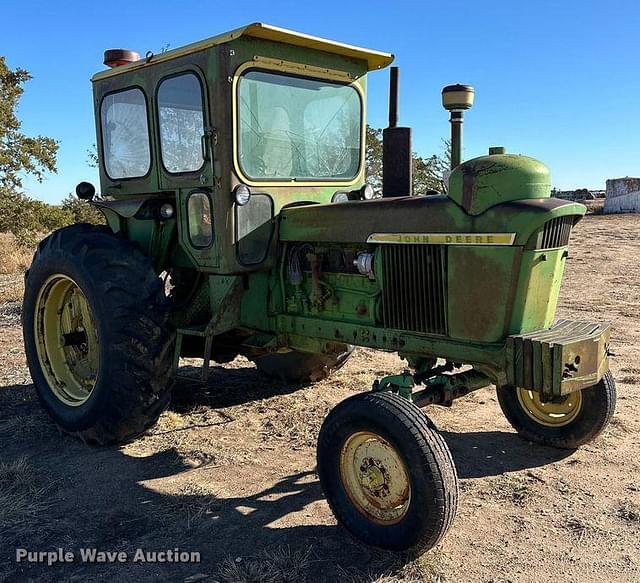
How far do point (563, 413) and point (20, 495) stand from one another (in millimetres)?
3447

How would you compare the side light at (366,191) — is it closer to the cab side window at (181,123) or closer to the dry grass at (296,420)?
the cab side window at (181,123)

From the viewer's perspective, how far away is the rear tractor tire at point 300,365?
578 cm

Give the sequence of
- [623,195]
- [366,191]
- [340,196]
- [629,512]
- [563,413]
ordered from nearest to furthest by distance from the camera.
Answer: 1. [629,512]
2. [563,413]
3. [340,196]
4. [366,191]
5. [623,195]

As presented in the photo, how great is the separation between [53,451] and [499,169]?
3.49 metres

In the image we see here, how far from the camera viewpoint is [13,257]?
557 inches

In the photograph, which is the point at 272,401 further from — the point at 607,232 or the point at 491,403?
the point at 607,232

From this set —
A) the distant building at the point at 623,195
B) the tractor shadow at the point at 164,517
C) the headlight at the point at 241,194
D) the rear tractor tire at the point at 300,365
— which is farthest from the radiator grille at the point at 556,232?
the distant building at the point at 623,195

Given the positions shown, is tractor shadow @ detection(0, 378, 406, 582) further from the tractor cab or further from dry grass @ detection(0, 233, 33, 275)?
dry grass @ detection(0, 233, 33, 275)

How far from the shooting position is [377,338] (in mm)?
4000

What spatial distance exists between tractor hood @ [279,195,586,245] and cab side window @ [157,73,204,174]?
74cm

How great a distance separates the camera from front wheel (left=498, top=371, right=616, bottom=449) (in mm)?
4164

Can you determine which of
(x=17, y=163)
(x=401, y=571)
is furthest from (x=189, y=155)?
(x=17, y=163)

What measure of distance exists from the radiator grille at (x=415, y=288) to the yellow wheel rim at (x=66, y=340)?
2.36m

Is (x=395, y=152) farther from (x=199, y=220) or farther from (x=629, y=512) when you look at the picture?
(x=629, y=512)
